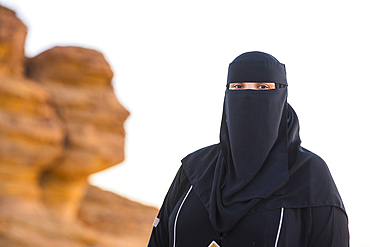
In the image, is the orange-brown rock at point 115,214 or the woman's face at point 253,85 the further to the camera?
the orange-brown rock at point 115,214

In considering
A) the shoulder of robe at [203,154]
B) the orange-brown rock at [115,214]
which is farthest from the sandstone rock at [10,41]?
the shoulder of robe at [203,154]

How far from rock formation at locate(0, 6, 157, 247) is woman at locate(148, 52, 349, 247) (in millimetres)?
7568

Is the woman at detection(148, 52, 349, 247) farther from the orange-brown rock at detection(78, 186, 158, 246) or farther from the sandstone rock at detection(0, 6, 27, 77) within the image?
the orange-brown rock at detection(78, 186, 158, 246)

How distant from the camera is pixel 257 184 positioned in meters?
1.93

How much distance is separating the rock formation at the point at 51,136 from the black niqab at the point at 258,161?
7716 mm

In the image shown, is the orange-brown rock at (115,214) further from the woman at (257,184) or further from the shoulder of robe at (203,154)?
the woman at (257,184)

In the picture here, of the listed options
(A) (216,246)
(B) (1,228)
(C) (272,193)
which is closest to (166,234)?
(A) (216,246)

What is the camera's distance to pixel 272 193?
189cm

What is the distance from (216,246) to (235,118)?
69 cm

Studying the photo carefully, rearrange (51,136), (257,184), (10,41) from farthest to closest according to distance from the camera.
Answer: (51,136) → (10,41) → (257,184)

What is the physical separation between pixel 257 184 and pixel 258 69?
62cm

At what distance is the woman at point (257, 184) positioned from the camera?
1860 millimetres

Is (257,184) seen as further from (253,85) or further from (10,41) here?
(10,41)

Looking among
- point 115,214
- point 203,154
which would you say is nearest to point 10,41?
point 115,214
